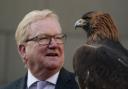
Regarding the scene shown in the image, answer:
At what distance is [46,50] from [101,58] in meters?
0.51

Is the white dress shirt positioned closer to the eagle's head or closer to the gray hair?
the gray hair

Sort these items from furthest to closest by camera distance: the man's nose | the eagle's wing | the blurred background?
1. the blurred background
2. the man's nose
3. the eagle's wing

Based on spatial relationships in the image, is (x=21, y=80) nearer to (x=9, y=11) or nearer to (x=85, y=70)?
(x=85, y=70)

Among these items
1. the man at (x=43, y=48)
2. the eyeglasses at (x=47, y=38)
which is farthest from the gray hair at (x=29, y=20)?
the eyeglasses at (x=47, y=38)

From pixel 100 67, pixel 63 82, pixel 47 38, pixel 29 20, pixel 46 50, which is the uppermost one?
pixel 29 20

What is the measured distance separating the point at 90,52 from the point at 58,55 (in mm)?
295

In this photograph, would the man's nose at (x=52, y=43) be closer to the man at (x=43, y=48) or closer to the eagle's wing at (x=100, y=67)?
the man at (x=43, y=48)

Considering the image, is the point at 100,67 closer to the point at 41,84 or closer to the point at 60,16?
the point at 41,84

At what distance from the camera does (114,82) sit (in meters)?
7.12

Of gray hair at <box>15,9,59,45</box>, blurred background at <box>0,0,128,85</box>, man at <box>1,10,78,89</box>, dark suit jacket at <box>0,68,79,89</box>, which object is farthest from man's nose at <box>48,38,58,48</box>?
blurred background at <box>0,0,128,85</box>

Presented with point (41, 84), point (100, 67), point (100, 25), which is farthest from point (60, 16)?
point (100, 67)

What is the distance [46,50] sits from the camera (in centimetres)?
727

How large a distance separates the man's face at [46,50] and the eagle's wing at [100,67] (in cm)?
20

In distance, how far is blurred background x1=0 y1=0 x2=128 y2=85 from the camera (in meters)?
Answer: 11.4
